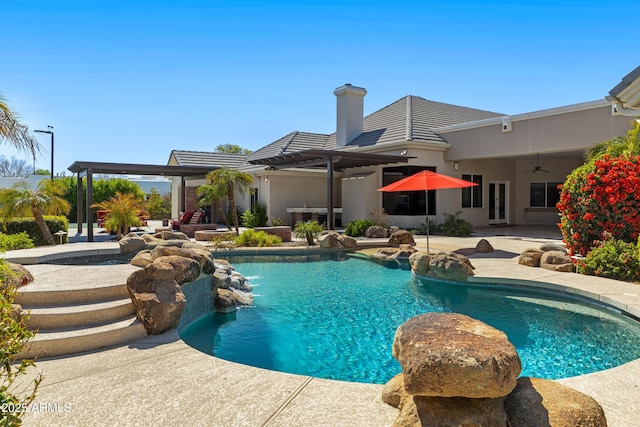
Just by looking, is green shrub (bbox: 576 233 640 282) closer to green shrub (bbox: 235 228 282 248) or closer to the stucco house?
the stucco house

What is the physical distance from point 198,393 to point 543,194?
79.5 ft

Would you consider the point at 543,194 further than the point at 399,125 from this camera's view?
Yes

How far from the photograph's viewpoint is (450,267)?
9703mm

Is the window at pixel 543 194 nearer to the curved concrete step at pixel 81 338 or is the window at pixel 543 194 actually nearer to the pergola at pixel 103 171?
the pergola at pixel 103 171

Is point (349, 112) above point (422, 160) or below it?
above

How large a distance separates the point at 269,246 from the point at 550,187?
673 inches

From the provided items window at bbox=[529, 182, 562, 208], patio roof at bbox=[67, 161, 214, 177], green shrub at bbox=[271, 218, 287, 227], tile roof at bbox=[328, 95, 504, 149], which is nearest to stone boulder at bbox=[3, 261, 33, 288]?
patio roof at bbox=[67, 161, 214, 177]

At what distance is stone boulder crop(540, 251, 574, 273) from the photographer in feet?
31.9

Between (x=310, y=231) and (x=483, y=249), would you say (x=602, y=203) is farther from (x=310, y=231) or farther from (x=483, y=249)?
(x=310, y=231)

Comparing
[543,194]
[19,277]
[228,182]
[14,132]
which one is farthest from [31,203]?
[543,194]

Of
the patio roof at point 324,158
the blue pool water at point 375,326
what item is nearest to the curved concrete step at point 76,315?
the blue pool water at point 375,326

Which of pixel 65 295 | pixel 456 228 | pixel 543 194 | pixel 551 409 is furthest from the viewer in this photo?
pixel 543 194

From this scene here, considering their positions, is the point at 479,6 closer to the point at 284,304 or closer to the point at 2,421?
the point at 284,304

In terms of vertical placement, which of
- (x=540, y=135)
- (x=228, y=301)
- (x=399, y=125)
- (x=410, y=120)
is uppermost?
(x=410, y=120)
